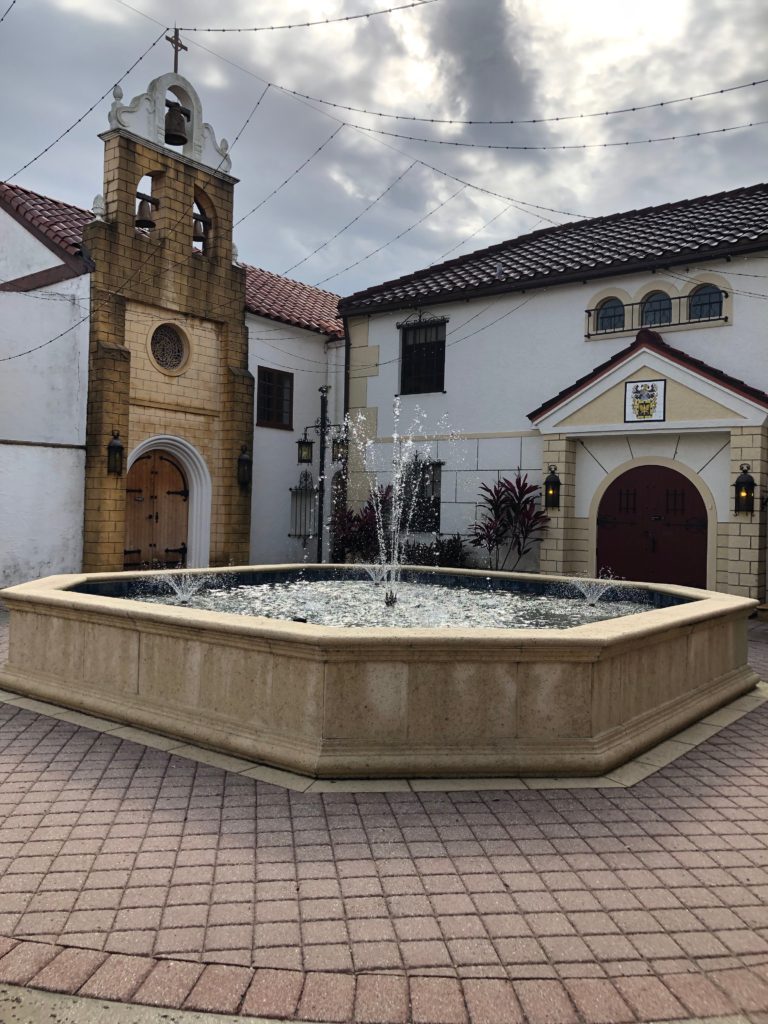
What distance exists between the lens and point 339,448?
18.6 m

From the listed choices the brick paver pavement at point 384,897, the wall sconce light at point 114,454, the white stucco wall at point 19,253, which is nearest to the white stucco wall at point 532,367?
the wall sconce light at point 114,454

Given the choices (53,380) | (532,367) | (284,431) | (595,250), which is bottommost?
(284,431)

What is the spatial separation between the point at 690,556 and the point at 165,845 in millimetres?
11882

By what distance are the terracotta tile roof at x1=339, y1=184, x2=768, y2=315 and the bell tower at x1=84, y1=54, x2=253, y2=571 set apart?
3546 mm

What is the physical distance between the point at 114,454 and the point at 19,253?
15.7ft

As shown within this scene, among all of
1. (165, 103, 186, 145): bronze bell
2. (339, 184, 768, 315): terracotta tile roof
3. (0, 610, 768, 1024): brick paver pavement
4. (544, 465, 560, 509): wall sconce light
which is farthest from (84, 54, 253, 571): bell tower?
(0, 610, 768, 1024): brick paver pavement

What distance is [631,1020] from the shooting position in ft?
8.70

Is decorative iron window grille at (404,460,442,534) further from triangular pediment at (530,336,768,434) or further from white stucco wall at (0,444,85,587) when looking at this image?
white stucco wall at (0,444,85,587)

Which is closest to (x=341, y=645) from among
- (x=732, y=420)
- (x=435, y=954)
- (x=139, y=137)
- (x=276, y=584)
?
(x=435, y=954)

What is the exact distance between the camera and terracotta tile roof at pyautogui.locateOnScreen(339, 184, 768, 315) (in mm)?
13859

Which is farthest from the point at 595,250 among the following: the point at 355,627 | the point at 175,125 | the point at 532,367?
the point at 355,627

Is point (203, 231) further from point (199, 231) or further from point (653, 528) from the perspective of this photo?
point (653, 528)

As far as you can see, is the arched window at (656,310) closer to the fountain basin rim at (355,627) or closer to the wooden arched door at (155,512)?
the fountain basin rim at (355,627)

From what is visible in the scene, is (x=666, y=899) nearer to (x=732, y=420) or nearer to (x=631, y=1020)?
(x=631, y=1020)
